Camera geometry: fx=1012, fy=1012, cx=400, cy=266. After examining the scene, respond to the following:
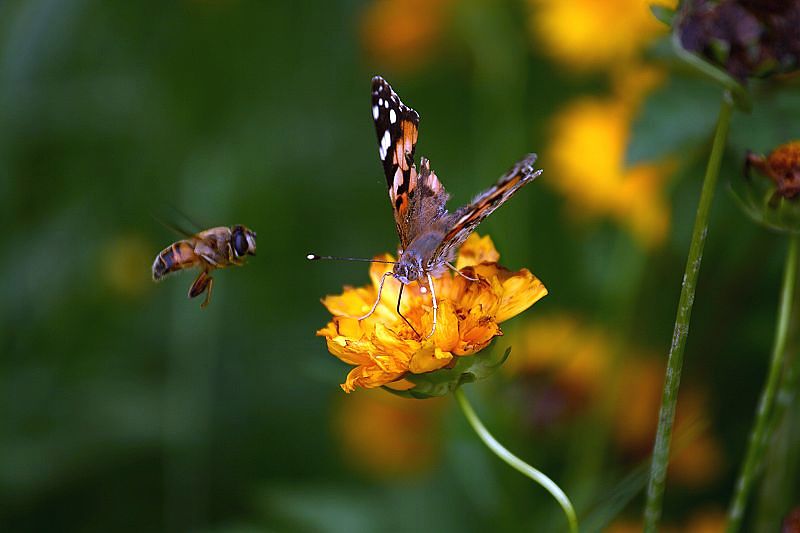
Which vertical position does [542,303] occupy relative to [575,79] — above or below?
below

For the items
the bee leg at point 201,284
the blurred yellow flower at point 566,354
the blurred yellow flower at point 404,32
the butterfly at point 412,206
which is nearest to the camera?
the butterfly at point 412,206

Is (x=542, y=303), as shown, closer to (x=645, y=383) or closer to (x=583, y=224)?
(x=583, y=224)

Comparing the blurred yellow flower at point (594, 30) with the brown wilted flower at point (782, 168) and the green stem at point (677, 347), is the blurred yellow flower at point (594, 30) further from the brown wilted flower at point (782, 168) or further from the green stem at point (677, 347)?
the green stem at point (677, 347)

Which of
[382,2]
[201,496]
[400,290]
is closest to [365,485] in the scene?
[201,496]

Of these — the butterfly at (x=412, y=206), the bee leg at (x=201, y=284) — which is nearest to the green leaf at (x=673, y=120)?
the butterfly at (x=412, y=206)

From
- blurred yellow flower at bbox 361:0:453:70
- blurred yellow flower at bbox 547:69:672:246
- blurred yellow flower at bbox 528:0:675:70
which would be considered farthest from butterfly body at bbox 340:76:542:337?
blurred yellow flower at bbox 361:0:453:70

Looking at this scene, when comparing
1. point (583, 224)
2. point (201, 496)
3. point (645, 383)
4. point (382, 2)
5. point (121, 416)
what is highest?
point (382, 2)
